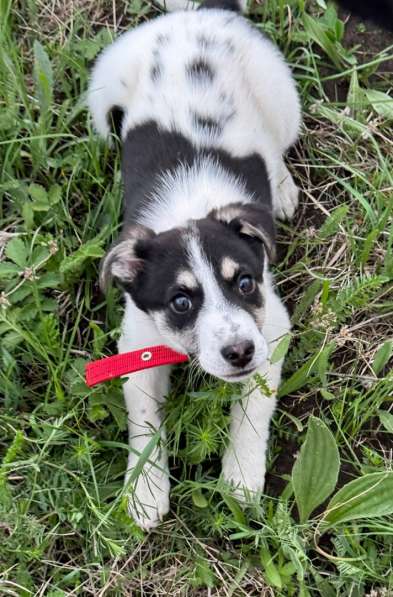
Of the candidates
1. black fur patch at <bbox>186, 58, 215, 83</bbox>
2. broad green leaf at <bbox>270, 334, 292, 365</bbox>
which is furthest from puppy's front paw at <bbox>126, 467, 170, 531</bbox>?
black fur patch at <bbox>186, 58, 215, 83</bbox>

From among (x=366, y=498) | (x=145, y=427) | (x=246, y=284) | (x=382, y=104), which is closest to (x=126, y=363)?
(x=145, y=427)

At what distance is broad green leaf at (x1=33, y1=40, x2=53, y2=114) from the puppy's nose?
84.7 inches

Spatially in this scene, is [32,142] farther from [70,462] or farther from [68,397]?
[70,462]

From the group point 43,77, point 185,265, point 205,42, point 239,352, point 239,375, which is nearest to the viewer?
point 239,352

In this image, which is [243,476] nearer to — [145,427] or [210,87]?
[145,427]

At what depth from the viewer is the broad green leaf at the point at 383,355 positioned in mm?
4008

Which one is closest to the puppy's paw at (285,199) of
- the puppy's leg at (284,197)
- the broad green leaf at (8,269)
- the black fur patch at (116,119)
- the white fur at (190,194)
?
the puppy's leg at (284,197)

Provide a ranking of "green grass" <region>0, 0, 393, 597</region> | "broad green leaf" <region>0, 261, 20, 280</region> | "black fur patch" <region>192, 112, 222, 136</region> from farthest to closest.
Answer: "broad green leaf" <region>0, 261, 20, 280</region>
"black fur patch" <region>192, 112, 222, 136</region>
"green grass" <region>0, 0, 393, 597</region>

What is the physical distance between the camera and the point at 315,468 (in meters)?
3.53

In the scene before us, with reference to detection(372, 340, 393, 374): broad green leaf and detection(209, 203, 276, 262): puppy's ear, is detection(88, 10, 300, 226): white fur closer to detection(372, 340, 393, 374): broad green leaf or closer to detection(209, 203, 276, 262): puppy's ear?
detection(209, 203, 276, 262): puppy's ear

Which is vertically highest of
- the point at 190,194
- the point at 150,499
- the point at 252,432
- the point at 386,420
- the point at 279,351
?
the point at 190,194

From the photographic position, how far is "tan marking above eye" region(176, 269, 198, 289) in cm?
346

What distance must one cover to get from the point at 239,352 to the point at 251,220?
61 centimetres

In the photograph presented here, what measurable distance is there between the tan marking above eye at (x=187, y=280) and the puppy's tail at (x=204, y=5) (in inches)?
74.3
